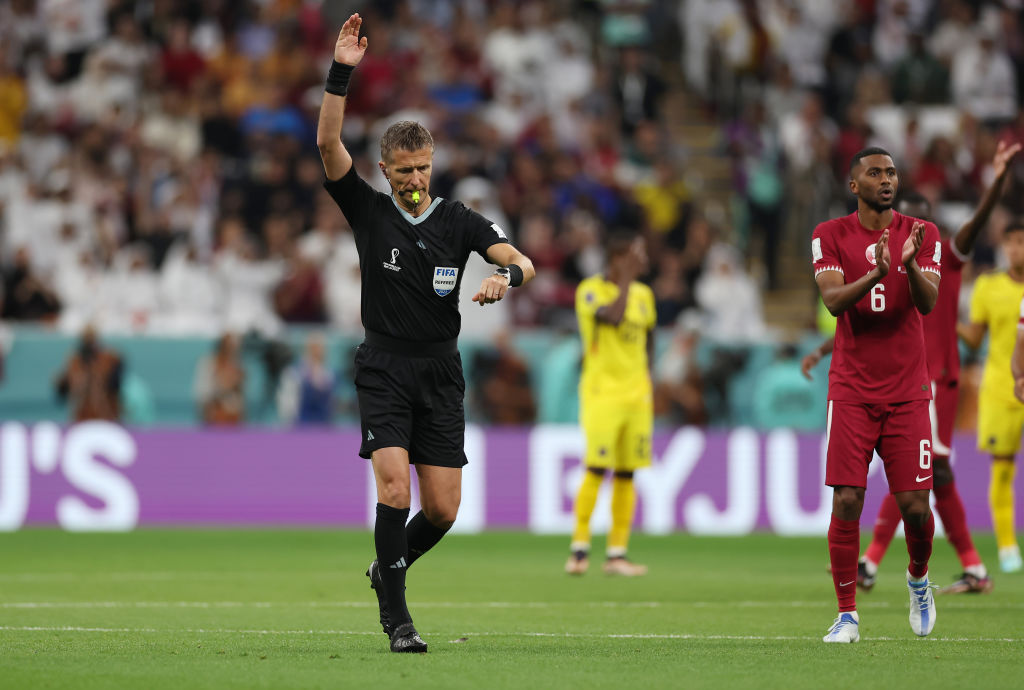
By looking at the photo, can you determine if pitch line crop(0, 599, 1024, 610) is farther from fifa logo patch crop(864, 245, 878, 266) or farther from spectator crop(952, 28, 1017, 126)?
spectator crop(952, 28, 1017, 126)

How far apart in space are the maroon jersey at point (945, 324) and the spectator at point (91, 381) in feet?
33.3

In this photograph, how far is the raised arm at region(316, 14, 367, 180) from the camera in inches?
321

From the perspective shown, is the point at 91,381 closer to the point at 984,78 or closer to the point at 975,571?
the point at 975,571

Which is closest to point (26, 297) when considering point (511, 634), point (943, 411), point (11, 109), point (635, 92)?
point (11, 109)

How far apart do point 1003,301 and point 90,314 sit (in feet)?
36.7

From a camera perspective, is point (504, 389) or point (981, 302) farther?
point (504, 389)

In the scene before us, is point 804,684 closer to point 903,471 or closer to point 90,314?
point 903,471

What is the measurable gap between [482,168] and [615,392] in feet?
28.5

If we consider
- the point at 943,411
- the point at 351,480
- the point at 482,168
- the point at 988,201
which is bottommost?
the point at 351,480

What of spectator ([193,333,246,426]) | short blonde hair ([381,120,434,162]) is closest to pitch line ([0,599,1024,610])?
short blonde hair ([381,120,434,162])

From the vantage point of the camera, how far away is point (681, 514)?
18391 millimetres

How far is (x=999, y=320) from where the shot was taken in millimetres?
13141

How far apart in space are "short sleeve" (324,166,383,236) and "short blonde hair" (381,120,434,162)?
0.19 m

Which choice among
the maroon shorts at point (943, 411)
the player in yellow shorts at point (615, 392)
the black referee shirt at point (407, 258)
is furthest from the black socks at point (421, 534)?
the player in yellow shorts at point (615, 392)
